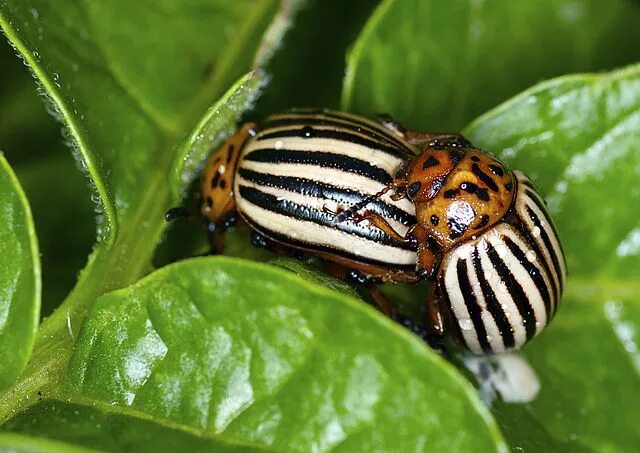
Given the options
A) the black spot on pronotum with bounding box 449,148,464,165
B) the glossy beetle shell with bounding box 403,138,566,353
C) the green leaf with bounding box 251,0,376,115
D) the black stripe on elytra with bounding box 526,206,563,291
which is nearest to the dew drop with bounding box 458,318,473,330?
the glossy beetle shell with bounding box 403,138,566,353

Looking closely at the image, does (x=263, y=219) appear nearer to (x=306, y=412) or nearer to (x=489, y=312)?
(x=489, y=312)

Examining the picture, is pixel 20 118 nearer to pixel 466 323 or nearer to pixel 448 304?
pixel 448 304

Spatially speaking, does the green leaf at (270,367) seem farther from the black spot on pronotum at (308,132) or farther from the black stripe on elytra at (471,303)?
the black spot on pronotum at (308,132)

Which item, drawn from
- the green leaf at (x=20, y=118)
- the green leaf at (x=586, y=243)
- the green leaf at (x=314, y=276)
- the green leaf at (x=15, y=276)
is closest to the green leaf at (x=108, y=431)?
the green leaf at (x=15, y=276)

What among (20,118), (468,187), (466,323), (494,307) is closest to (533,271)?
(494,307)

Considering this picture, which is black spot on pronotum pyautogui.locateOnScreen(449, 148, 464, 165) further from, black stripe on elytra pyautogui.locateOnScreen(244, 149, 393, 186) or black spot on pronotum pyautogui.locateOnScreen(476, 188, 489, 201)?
black stripe on elytra pyautogui.locateOnScreen(244, 149, 393, 186)

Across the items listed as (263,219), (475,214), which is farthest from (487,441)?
(263,219)
